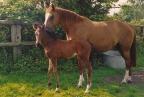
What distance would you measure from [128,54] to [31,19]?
329 cm

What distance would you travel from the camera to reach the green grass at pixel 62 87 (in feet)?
27.9

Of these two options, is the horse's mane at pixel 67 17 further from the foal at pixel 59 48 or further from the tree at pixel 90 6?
the tree at pixel 90 6

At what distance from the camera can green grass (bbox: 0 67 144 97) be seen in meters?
8.52

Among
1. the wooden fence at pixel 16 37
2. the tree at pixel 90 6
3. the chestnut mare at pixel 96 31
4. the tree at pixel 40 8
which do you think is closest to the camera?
the chestnut mare at pixel 96 31

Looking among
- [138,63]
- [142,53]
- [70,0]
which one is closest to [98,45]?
[70,0]

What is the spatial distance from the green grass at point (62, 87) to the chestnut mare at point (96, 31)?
747 millimetres

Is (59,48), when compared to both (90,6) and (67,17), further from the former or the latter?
(90,6)

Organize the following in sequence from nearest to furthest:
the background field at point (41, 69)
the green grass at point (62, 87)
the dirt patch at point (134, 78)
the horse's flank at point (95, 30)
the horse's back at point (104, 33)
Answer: the green grass at point (62, 87)
the background field at point (41, 69)
the horse's flank at point (95, 30)
the horse's back at point (104, 33)
the dirt patch at point (134, 78)

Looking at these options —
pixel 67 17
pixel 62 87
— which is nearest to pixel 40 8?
pixel 67 17

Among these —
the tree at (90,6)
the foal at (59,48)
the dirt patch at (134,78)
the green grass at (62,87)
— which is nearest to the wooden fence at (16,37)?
the green grass at (62,87)

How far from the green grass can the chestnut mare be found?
0.75m

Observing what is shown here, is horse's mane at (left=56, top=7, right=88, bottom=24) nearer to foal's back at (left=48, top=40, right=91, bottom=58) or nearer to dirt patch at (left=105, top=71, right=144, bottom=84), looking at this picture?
foal's back at (left=48, top=40, right=91, bottom=58)

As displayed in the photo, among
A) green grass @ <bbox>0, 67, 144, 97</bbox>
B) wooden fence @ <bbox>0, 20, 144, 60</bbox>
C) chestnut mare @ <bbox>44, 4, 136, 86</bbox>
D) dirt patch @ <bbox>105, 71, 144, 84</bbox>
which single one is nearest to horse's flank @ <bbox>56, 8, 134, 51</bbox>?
chestnut mare @ <bbox>44, 4, 136, 86</bbox>

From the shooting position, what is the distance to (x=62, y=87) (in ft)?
29.9
